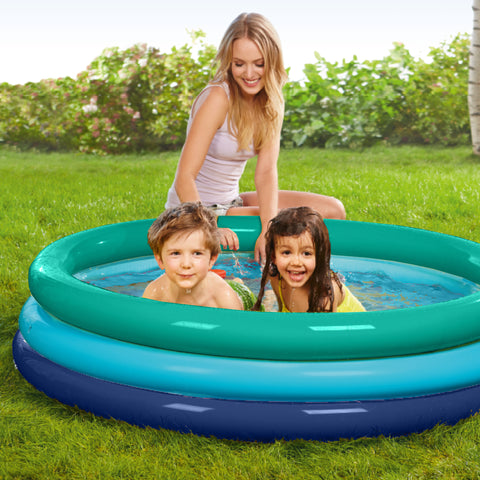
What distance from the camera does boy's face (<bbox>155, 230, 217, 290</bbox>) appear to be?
10.1 feet

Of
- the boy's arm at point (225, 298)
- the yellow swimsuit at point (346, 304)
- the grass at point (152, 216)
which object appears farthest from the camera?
the yellow swimsuit at point (346, 304)

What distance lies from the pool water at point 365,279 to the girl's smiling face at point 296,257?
2.83 ft

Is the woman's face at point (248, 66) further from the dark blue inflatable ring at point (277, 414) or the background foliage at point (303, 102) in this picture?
the background foliage at point (303, 102)

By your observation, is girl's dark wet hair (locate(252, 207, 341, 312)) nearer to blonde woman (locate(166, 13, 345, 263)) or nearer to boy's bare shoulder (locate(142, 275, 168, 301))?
boy's bare shoulder (locate(142, 275, 168, 301))

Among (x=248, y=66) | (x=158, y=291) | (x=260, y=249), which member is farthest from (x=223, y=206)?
(x=158, y=291)

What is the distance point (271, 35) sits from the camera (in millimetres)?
3738

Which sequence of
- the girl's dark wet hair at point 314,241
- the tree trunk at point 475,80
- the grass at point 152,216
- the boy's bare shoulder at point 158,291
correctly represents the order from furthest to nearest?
the tree trunk at point 475,80, the boy's bare shoulder at point 158,291, the girl's dark wet hair at point 314,241, the grass at point 152,216

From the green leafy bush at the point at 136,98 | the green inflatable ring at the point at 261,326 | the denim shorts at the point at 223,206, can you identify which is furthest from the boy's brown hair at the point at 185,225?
the green leafy bush at the point at 136,98

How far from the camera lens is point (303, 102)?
11.7m

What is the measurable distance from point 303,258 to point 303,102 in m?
8.90

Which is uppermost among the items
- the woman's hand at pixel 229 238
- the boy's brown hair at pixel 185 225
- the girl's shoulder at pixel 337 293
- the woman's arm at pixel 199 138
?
the woman's arm at pixel 199 138

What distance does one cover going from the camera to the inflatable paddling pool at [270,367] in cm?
249

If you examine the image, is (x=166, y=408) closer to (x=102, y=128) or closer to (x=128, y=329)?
(x=128, y=329)

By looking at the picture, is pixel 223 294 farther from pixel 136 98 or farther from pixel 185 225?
pixel 136 98
